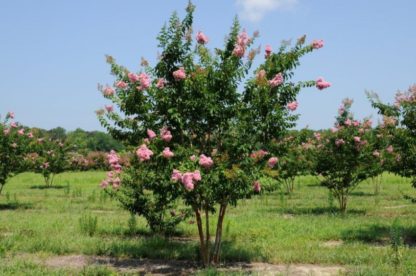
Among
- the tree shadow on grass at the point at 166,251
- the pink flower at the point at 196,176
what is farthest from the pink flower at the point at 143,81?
the tree shadow on grass at the point at 166,251

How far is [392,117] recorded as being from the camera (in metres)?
12.3

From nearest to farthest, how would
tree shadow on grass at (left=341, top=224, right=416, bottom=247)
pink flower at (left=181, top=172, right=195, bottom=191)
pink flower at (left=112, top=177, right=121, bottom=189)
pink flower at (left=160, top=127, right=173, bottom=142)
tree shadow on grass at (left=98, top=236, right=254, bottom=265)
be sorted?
1. pink flower at (left=181, top=172, right=195, bottom=191)
2. pink flower at (left=160, top=127, right=173, bottom=142)
3. tree shadow on grass at (left=98, top=236, right=254, bottom=265)
4. pink flower at (left=112, top=177, right=121, bottom=189)
5. tree shadow on grass at (left=341, top=224, right=416, bottom=247)

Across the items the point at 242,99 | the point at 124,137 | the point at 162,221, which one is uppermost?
the point at 242,99

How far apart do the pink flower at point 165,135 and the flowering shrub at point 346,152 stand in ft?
32.0

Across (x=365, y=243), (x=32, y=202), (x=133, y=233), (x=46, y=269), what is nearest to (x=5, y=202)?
(x=32, y=202)

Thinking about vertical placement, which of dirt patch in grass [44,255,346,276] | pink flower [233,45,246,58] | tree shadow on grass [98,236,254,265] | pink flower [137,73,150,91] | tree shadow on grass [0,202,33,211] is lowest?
dirt patch in grass [44,255,346,276]

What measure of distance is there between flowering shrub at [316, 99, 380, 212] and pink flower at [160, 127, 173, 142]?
32.0 ft

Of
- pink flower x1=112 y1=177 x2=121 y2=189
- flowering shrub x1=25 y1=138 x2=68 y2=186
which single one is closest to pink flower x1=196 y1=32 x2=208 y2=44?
pink flower x1=112 y1=177 x2=121 y2=189

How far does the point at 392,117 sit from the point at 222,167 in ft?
20.9

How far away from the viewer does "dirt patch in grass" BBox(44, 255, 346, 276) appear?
8484mm

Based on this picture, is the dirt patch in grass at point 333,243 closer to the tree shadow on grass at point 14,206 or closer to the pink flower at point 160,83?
the pink flower at point 160,83

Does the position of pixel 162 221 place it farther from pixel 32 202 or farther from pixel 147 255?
pixel 32 202

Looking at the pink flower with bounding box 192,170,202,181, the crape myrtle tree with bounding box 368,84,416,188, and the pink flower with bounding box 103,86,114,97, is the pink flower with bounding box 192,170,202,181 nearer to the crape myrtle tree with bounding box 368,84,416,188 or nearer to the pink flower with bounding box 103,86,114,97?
the pink flower with bounding box 103,86,114,97

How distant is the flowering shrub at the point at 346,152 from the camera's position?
1656 cm
